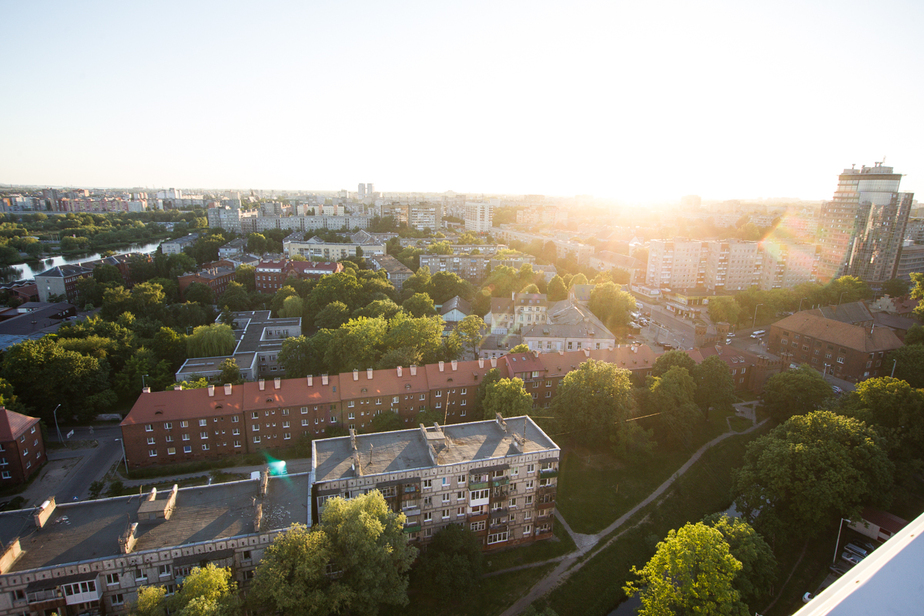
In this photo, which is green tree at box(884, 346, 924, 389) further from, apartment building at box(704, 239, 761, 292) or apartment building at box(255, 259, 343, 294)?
apartment building at box(255, 259, 343, 294)

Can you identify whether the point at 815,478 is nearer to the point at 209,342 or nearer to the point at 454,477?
the point at 454,477

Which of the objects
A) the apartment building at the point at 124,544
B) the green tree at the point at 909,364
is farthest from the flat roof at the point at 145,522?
the green tree at the point at 909,364

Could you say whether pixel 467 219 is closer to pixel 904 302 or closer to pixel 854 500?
pixel 904 302

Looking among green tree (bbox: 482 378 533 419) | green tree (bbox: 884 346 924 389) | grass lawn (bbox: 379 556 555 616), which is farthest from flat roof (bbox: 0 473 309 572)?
green tree (bbox: 884 346 924 389)

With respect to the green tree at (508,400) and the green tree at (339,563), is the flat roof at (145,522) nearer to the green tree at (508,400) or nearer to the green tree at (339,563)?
the green tree at (339,563)

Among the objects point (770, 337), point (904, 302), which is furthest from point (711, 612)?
point (904, 302)

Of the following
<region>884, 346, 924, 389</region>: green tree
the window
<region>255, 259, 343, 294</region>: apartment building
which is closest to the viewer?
the window

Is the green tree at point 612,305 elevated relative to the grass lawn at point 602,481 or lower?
elevated
